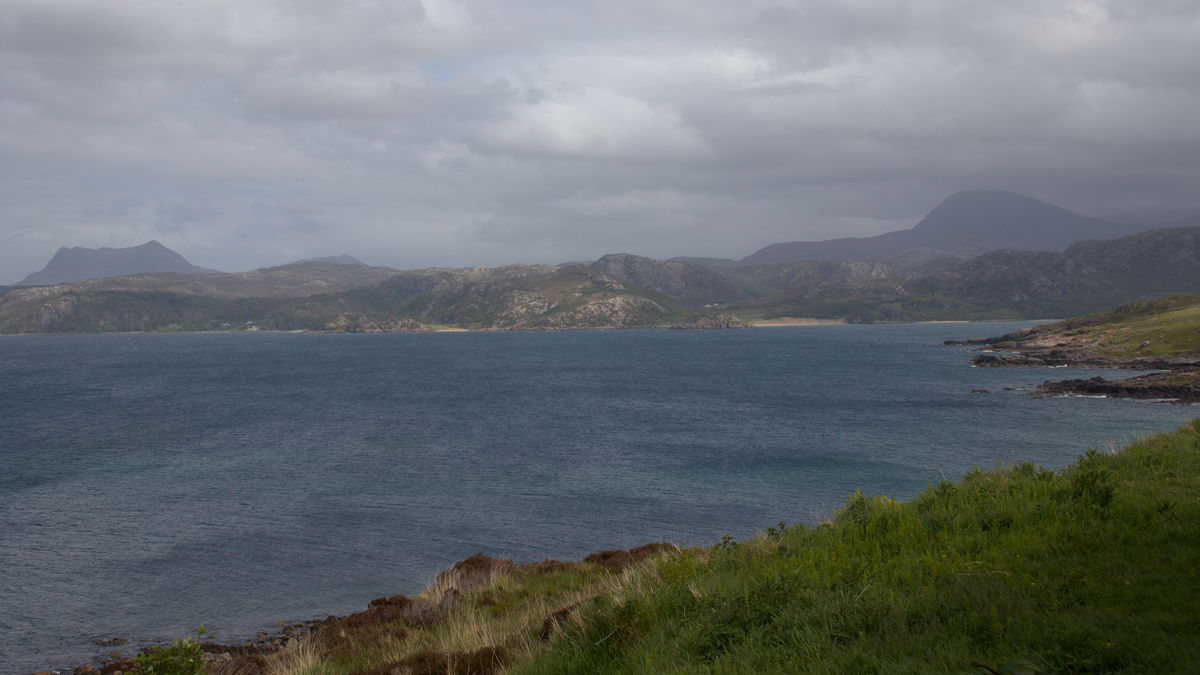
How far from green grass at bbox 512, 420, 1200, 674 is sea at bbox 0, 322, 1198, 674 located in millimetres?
6749

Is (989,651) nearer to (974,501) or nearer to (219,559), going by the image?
(974,501)

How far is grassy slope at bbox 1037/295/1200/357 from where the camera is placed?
399ft

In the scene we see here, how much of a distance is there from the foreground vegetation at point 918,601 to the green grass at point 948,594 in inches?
1.2

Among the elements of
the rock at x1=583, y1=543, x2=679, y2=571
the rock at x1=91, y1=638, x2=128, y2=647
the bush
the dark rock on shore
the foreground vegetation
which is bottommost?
the rock at x1=91, y1=638, x2=128, y2=647

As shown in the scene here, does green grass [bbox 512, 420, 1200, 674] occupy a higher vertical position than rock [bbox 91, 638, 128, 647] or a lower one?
higher

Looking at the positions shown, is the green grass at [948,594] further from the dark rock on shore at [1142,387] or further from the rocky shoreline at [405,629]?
the dark rock on shore at [1142,387]

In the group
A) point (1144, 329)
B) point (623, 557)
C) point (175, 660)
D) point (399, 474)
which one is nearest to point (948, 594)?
point (175, 660)

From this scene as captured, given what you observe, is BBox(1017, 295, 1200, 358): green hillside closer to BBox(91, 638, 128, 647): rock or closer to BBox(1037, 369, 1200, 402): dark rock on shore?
BBox(1037, 369, 1200, 402): dark rock on shore

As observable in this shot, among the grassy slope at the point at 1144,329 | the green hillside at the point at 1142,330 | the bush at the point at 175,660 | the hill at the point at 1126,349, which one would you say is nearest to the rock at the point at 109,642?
the bush at the point at 175,660

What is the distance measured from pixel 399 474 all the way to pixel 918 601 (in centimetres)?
5297

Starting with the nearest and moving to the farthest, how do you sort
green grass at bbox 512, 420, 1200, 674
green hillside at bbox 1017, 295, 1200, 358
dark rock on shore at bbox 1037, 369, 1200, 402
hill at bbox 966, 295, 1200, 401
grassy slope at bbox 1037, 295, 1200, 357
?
green grass at bbox 512, 420, 1200, 674
dark rock on shore at bbox 1037, 369, 1200, 402
hill at bbox 966, 295, 1200, 401
grassy slope at bbox 1037, 295, 1200, 357
green hillside at bbox 1017, 295, 1200, 358

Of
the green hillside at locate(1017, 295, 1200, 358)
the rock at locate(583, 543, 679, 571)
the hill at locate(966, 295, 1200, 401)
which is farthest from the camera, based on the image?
the green hillside at locate(1017, 295, 1200, 358)

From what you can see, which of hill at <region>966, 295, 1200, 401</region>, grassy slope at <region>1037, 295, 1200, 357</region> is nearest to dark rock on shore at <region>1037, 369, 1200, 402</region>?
hill at <region>966, 295, 1200, 401</region>

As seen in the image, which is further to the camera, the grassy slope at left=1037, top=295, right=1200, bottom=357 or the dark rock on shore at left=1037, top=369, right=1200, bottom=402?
the grassy slope at left=1037, top=295, right=1200, bottom=357
